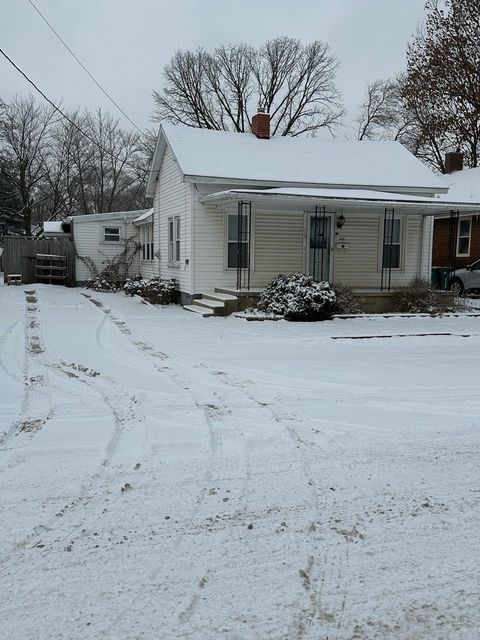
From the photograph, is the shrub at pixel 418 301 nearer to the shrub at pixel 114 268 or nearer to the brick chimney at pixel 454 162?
the shrub at pixel 114 268

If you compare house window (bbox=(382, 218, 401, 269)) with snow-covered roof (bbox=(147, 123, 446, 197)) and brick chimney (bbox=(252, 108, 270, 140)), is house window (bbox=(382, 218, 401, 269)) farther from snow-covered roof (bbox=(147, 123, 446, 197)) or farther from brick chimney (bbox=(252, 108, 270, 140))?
brick chimney (bbox=(252, 108, 270, 140))

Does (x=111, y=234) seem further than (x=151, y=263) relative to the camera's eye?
Yes

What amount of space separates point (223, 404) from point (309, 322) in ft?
22.3

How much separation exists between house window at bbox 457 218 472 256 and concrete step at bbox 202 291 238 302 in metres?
12.4

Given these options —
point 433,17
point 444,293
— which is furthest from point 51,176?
point 444,293

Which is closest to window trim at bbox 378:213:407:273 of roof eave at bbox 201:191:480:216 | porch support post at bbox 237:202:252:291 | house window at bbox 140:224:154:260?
roof eave at bbox 201:191:480:216

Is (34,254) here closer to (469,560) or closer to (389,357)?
(389,357)

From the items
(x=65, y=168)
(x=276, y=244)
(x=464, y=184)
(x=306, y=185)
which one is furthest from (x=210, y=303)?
(x=65, y=168)

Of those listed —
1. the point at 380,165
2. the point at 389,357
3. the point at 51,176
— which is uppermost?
the point at 51,176

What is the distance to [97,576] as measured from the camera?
9.18ft

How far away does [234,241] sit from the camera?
15000mm

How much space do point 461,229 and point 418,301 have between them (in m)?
9.91

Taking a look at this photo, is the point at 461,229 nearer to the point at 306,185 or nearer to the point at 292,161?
the point at 292,161

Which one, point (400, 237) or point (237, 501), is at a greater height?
point (400, 237)
